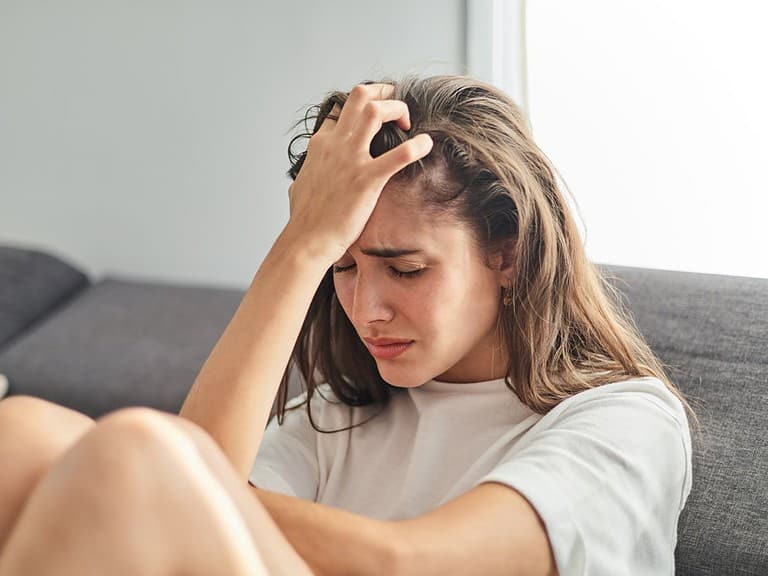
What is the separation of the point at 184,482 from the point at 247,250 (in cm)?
206

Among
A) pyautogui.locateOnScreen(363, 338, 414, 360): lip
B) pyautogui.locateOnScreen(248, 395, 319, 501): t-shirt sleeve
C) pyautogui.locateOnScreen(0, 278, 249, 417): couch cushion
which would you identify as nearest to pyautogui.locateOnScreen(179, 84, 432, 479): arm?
pyautogui.locateOnScreen(363, 338, 414, 360): lip

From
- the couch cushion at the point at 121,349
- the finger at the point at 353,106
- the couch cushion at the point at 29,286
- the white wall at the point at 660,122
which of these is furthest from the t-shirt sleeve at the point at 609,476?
the couch cushion at the point at 29,286

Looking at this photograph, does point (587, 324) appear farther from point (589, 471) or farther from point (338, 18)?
point (338, 18)

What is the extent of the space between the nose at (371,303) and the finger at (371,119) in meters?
0.17

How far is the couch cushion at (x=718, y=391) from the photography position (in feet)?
4.53

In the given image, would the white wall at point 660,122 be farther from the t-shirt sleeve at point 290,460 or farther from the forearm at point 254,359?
the forearm at point 254,359

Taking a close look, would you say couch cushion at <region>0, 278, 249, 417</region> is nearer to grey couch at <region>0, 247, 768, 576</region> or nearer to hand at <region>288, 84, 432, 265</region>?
grey couch at <region>0, 247, 768, 576</region>

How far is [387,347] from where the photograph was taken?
135cm

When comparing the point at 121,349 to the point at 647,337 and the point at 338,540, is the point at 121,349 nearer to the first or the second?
the point at 647,337

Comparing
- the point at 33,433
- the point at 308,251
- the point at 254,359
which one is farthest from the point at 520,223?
the point at 33,433

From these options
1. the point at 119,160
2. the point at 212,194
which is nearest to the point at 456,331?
the point at 212,194

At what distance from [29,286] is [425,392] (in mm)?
1658

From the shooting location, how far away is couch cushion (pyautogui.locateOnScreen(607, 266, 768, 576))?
138 centimetres

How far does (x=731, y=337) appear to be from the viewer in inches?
62.9
